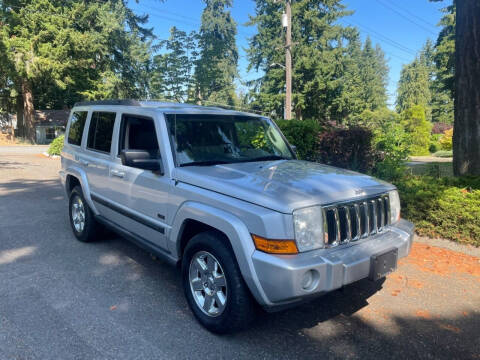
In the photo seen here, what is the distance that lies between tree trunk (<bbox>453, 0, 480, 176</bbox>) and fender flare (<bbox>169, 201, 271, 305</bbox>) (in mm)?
5368

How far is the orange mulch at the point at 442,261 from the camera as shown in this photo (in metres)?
4.59

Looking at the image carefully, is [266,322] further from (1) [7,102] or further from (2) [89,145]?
(1) [7,102]

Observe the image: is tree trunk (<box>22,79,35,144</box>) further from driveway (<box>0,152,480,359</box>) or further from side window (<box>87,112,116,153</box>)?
driveway (<box>0,152,480,359</box>)

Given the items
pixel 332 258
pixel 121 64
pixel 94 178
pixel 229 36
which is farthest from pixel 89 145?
pixel 229 36

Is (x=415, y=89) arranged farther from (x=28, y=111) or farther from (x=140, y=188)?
(x=140, y=188)

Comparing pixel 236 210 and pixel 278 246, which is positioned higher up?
pixel 236 210

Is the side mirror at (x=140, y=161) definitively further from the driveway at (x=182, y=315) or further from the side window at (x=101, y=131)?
the driveway at (x=182, y=315)

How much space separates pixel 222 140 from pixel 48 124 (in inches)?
1816

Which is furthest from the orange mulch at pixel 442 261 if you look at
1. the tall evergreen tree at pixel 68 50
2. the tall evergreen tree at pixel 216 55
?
the tall evergreen tree at pixel 216 55

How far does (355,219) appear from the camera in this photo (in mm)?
3051

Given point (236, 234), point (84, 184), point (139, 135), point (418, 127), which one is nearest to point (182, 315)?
point (236, 234)

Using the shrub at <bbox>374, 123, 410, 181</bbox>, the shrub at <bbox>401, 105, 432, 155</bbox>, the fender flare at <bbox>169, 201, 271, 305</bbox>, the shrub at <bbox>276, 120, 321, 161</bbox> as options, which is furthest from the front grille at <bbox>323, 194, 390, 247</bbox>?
the shrub at <bbox>401, 105, 432, 155</bbox>

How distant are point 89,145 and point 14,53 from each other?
32588mm

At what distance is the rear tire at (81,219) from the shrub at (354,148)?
5.21 metres
